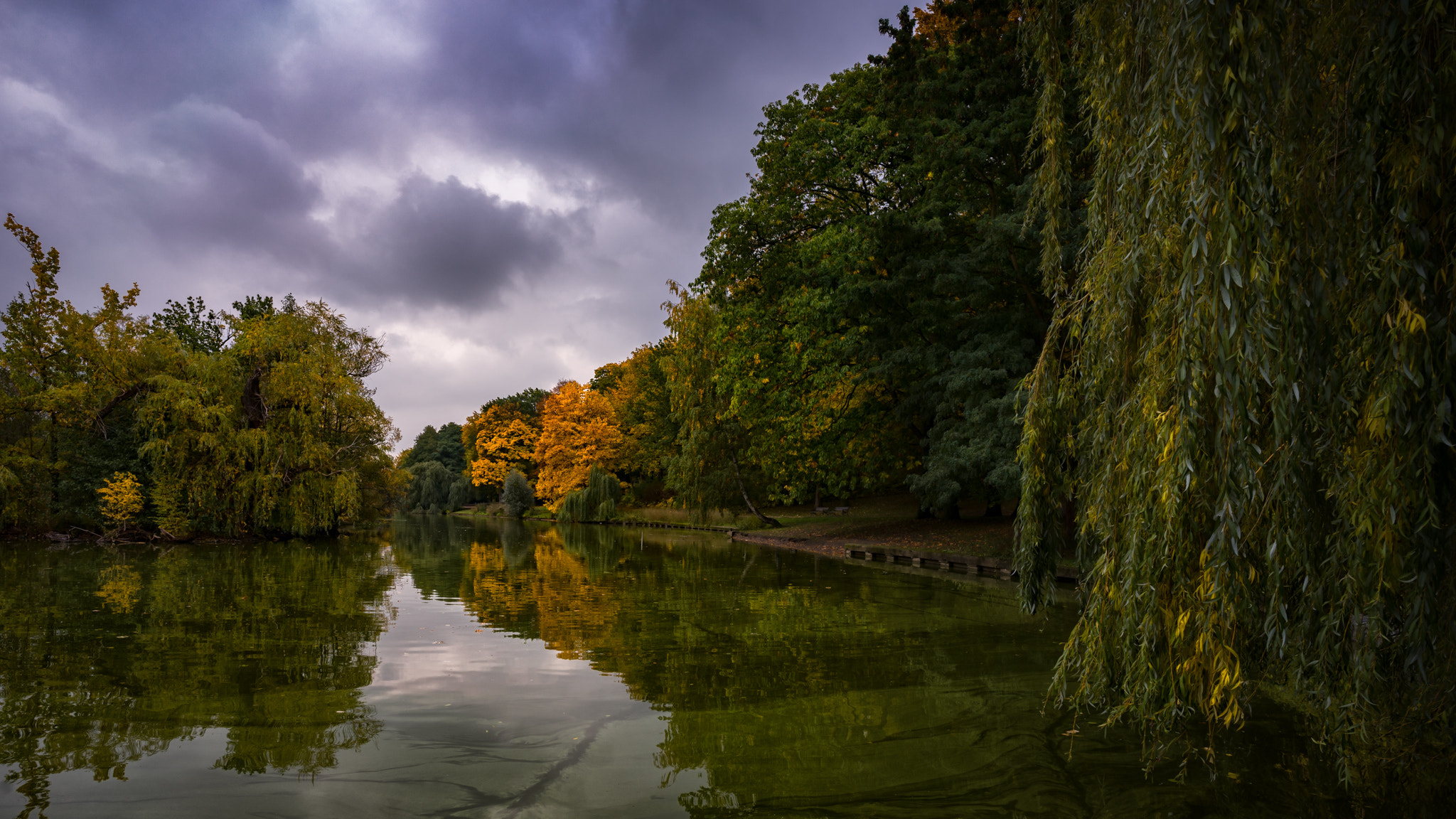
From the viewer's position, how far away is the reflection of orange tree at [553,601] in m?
8.93

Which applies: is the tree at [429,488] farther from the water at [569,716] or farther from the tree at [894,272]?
the water at [569,716]

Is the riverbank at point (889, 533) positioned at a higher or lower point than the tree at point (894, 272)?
lower

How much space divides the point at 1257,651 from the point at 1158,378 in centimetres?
176

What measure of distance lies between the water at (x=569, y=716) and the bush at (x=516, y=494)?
35.1m

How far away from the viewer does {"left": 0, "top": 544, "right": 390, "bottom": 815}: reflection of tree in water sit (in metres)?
4.88

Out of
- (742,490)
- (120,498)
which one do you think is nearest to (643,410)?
(742,490)

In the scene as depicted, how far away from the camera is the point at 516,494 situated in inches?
1849

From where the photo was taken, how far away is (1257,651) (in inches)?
166

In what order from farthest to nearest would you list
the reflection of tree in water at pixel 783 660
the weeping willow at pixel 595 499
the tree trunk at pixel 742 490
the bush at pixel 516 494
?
the bush at pixel 516 494 → the weeping willow at pixel 595 499 → the tree trunk at pixel 742 490 → the reflection of tree in water at pixel 783 660

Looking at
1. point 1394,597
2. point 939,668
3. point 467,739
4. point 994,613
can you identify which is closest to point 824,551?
point 994,613

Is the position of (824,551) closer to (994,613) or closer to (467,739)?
(994,613)

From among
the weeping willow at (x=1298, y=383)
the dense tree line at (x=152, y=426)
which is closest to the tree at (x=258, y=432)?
the dense tree line at (x=152, y=426)

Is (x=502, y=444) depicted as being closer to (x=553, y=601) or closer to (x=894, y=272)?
(x=894, y=272)

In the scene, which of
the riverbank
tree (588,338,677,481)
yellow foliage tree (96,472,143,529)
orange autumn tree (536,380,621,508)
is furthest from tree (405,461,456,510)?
yellow foliage tree (96,472,143,529)
